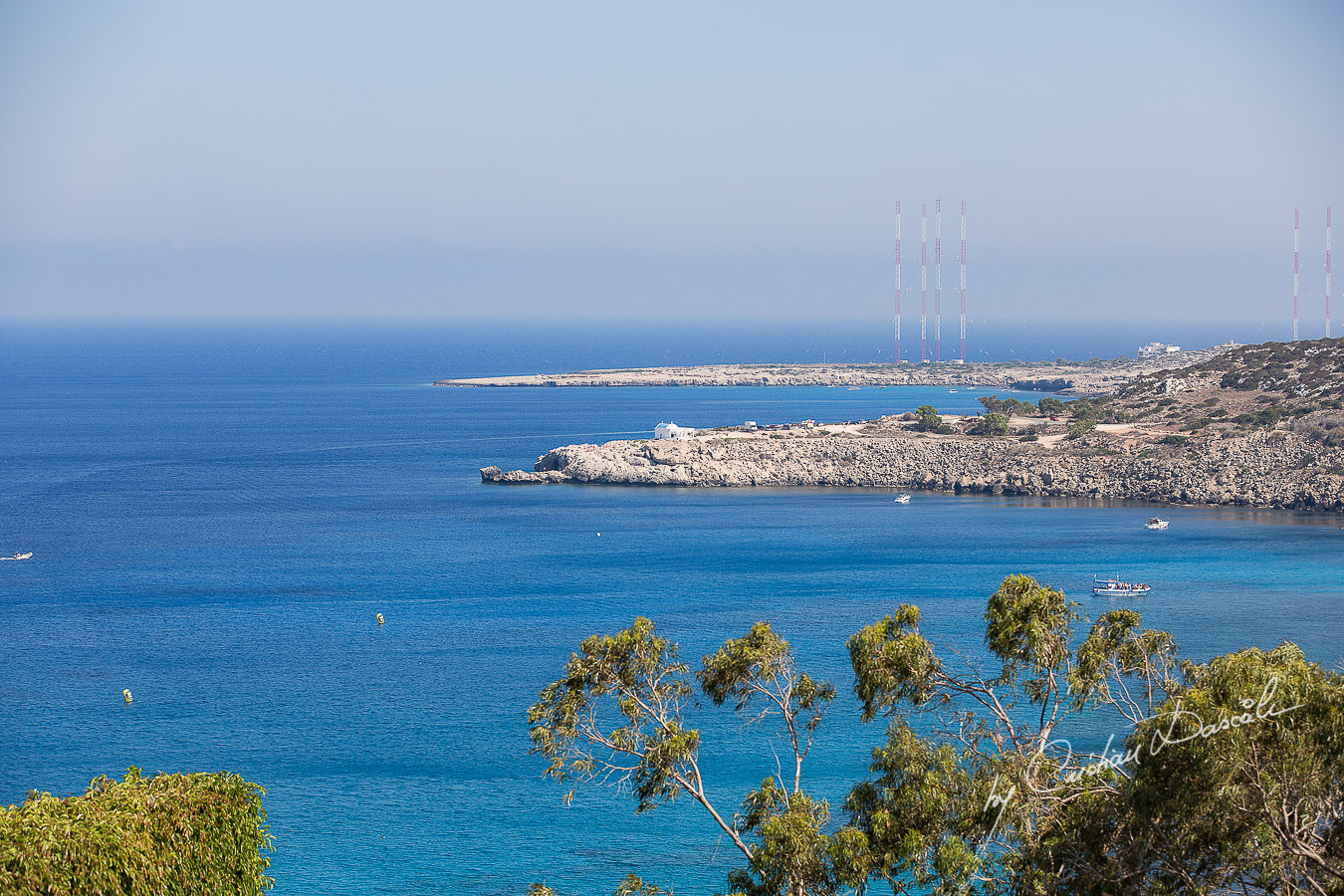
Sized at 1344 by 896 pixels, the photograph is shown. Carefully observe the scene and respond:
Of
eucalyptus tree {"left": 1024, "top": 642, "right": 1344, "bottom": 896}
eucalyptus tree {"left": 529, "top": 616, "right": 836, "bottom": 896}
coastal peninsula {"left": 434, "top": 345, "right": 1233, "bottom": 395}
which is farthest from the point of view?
coastal peninsula {"left": 434, "top": 345, "right": 1233, "bottom": 395}

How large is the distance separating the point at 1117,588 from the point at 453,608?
90.2 feet

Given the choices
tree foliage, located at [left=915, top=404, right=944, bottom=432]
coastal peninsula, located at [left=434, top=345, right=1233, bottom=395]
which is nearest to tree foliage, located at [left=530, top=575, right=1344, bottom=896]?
tree foliage, located at [left=915, top=404, right=944, bottom=432]

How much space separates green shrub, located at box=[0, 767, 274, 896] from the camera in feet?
39.8

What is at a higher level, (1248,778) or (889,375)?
(889,375)

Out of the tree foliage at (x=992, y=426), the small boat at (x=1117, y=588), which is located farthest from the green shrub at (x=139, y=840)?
the tree foliage at (x=992, y=426)

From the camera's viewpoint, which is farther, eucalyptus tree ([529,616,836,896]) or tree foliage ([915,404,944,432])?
tree foliage ([915,404,944,432])

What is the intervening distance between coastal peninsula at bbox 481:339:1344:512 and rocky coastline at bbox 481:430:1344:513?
0.09m

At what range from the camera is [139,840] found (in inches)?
508

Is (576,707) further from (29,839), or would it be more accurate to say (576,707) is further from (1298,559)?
(1298,559)

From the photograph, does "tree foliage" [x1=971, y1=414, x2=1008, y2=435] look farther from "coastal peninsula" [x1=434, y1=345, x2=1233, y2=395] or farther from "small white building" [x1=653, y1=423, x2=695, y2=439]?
"coastal peninsula" [x1=434, y1=345, x2=1233, y2=395]

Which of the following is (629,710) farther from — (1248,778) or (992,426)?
(992,426)

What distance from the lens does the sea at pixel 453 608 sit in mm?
29625

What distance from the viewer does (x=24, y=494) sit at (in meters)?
80.1

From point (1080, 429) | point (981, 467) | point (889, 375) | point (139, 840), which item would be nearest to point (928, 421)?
point (981, 467)
